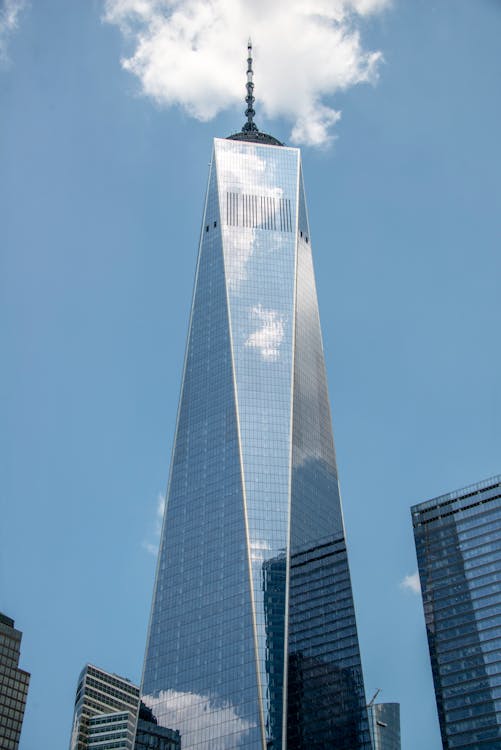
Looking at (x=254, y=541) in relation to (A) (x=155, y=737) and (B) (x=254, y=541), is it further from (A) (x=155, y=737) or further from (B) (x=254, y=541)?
(A) (x=155, y=737)

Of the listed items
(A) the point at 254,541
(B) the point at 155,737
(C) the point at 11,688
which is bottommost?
(B) the point at 155,737

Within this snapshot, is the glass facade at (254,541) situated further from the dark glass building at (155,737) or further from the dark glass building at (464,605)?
the dark glass building at (464,605)

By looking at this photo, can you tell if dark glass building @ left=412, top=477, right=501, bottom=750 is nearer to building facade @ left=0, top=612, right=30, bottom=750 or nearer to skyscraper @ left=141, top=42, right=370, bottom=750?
skyscraper @ left=141, top=42, right=370, bottom=750

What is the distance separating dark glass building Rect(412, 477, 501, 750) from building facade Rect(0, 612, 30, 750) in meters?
81.2

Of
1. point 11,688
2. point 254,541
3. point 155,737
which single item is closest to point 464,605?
point 254,541

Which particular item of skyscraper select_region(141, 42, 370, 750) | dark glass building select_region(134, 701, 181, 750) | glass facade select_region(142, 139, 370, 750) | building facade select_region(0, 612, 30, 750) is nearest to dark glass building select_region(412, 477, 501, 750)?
skyscraper select_region(141, 42, 370, 750)

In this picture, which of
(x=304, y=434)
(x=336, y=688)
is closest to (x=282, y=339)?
(x=304, y=434)

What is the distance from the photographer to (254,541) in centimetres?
14975

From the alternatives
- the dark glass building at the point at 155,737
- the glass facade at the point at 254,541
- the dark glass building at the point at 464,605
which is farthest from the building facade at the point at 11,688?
the dark glass building at the point at 464,605

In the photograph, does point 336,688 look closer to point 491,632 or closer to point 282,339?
point 491,632

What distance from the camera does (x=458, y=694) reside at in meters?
138

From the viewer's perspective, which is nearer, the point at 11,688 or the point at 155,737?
the point at 155,737

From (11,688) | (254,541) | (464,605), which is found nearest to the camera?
(464,605)

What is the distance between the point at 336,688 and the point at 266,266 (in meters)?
82.9
